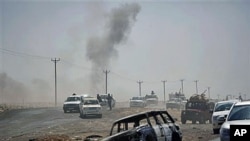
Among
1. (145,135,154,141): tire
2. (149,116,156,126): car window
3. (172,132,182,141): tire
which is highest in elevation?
(149,116,156,126): car window

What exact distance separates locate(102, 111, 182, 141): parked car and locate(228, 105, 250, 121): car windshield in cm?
208

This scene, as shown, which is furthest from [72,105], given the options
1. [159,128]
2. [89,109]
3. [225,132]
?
[225,132]

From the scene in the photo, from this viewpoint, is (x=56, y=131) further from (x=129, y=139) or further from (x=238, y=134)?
(x=238, y=134)

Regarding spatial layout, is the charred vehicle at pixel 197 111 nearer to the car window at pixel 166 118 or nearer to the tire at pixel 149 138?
the car window at pixel 166 118

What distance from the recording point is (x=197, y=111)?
36.9m

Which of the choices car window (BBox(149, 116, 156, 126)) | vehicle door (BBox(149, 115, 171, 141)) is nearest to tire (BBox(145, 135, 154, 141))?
vehicle door (BBox(149, 115, 171, 141))

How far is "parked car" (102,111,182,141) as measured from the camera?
1275 cm

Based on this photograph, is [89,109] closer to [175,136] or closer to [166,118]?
[166,118]

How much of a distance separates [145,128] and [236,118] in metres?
2.57

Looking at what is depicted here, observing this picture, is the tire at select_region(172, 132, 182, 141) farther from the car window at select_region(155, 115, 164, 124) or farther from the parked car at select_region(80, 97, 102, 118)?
the parked car at select_region(80, 97, 102, 118)

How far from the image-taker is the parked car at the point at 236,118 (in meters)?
12.2

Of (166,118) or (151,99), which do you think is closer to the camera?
(166,118)

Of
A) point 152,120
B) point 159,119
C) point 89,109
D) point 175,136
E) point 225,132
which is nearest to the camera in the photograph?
point 225,132

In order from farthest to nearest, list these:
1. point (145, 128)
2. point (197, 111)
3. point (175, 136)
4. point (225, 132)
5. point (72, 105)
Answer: point (72, 105)
point (197, 111)
point (175, 136)
point (145, 128)
point (225, 132)
